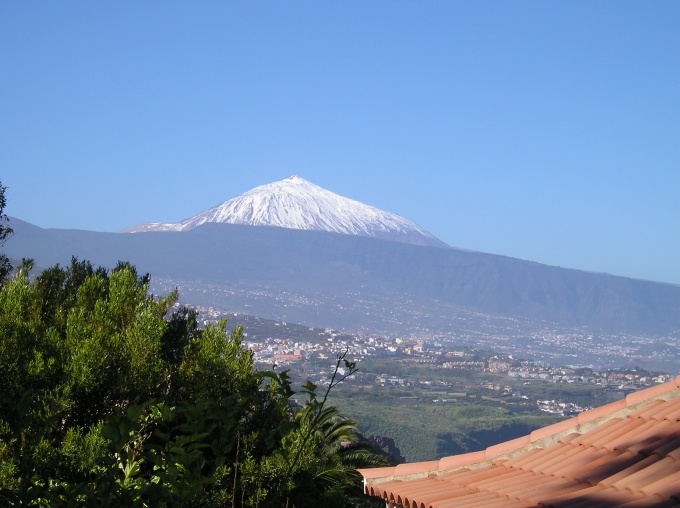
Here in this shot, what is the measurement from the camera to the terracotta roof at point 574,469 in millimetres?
4660

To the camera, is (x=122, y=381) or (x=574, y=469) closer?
(x=574, y=469)

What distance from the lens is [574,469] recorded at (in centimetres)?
533

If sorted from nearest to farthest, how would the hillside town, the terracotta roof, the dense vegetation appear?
the terracotta roof
the dense vegetation
the hillside town

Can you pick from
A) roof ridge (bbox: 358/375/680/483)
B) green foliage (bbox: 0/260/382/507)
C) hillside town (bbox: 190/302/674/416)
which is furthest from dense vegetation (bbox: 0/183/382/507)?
hillside town (bbox: 190/302/674/416)

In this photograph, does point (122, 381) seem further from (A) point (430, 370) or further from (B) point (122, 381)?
(A) point (430, 370)

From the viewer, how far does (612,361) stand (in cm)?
14775

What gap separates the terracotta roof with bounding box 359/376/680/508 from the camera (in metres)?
4.66

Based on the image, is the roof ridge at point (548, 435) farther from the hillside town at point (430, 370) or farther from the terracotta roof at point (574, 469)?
the hillside town at point (430, 370)

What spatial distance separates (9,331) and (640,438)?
20.2 ft

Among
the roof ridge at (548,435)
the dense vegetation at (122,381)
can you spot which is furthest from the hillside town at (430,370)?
the roof ridge at (548,435)

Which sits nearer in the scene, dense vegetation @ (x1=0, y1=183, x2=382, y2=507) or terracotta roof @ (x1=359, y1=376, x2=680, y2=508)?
terracotta roof @ (x1=359, y1=376, x2=680, y2=508)

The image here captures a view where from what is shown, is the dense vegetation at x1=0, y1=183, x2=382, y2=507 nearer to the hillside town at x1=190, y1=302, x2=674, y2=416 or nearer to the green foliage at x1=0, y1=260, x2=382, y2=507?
the green foliage at x1=0, y1=260, x2=382, y2=507

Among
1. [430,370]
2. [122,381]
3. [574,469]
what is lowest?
[430,370]

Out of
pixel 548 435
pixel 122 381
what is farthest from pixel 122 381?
pixel 548 435
